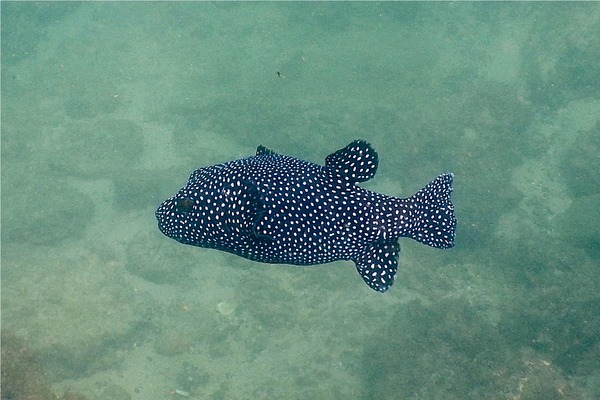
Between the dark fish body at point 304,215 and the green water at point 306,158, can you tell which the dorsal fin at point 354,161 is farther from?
the green water at point 306,158

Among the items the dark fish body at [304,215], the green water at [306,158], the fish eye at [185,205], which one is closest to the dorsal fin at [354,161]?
the dark fish body at [304,215]

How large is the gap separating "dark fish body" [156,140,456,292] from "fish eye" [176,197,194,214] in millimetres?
11

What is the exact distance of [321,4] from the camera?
75.2ft

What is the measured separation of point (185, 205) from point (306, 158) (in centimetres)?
1219

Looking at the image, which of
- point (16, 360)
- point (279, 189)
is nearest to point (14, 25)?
point (16, 360)

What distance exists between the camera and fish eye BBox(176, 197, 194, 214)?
518 centimetres

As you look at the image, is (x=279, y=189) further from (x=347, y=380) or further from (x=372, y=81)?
(x=372, y=81)

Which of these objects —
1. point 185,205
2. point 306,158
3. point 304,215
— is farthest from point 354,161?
point 306,158

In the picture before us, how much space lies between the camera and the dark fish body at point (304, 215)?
5.05 metres

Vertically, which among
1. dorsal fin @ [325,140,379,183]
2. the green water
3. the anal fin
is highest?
dorsal fin @ [325,140,379,183]

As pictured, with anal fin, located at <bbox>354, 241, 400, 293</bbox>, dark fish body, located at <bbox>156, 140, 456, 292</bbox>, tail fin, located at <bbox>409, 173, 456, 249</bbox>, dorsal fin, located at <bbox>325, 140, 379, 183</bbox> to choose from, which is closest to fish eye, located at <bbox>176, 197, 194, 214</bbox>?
dark fish body, located at <bbox>156, 140, 456, 292</bbox>

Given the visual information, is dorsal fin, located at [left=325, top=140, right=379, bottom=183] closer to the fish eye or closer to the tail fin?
the tail fin

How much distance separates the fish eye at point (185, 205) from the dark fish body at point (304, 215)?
1 centimetres

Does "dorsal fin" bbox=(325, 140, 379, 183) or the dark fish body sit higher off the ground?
"dorsal fin" bbox=(325, 140, 379, 183)
